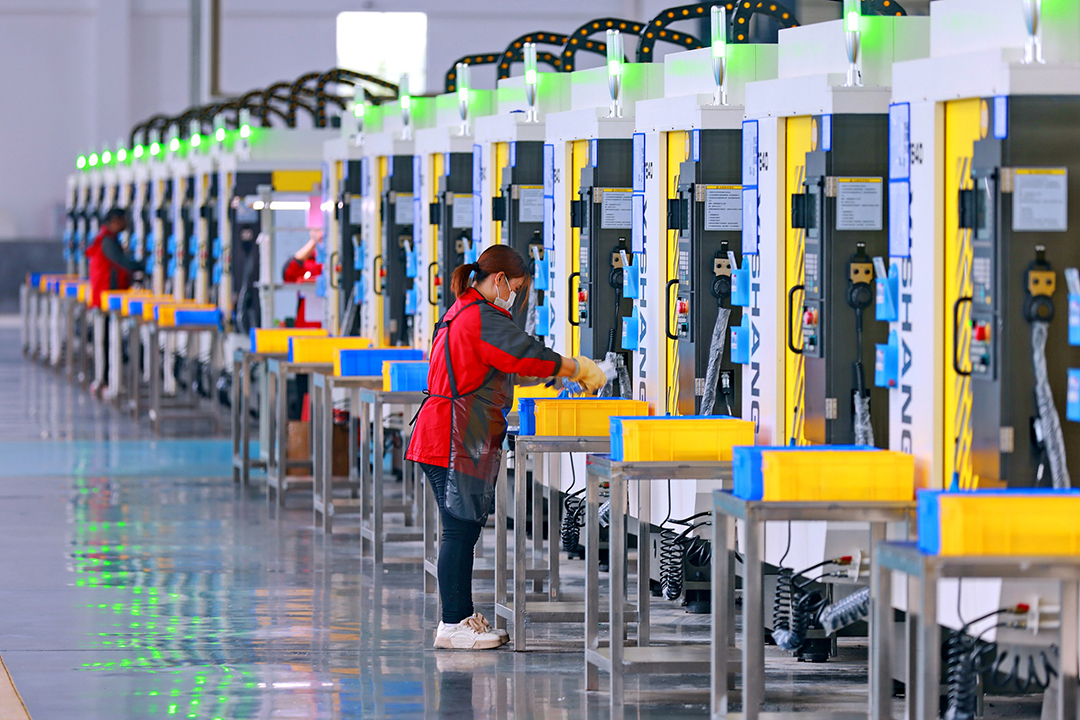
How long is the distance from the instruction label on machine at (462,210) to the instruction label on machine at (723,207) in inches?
118

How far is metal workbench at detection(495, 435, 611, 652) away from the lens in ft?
21.8

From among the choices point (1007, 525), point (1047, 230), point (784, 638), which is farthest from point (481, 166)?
point (1007, 525)

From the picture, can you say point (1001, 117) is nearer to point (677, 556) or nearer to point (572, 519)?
point (677, 556)

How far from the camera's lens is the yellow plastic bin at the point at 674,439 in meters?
5.78

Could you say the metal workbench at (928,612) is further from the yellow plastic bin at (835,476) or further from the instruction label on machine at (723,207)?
the instruction label on machine at (723,207)

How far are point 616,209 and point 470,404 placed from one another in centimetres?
161

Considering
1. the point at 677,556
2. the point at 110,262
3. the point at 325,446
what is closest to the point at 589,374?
the point at 677,556

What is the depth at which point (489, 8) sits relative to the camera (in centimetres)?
2594

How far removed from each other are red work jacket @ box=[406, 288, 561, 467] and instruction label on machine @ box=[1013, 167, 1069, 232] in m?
1.90

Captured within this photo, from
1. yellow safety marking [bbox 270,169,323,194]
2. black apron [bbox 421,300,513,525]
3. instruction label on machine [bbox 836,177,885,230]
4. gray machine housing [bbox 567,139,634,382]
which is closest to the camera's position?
instruction label on machine [bbox 836,177,885,230]

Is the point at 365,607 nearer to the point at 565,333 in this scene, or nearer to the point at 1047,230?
the point at 565,333

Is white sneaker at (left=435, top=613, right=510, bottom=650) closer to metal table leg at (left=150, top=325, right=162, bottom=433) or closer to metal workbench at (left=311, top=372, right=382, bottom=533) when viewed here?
metal workbench at (left=311, top=372, right=382, bottom=533)

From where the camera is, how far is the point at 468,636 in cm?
668

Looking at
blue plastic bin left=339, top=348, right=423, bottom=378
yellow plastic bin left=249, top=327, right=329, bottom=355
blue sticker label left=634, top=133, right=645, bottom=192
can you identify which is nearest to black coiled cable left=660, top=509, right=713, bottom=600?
blue sticker label left=634, top=133, right=645, bottom=192
